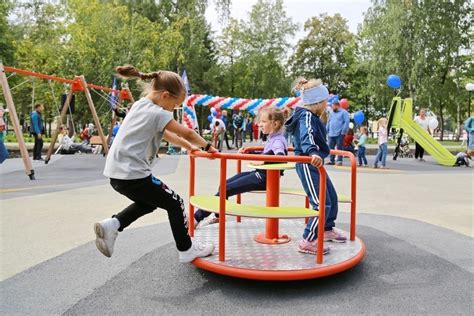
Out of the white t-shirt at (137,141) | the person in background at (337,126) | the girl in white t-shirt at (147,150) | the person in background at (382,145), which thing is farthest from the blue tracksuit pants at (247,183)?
the person in background at (382,145)

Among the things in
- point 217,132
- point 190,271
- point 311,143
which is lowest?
point 190,271

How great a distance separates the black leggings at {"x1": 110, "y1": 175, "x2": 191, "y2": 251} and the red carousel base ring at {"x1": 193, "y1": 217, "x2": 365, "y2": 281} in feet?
0.93

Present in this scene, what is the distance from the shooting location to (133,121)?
316 centimetres

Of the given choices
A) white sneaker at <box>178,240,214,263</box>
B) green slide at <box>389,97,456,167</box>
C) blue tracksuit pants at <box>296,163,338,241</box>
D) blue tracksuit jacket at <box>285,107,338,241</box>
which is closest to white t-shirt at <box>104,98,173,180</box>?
white sneaker at <box>178,240,214,263</box>

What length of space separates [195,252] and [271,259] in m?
0.60

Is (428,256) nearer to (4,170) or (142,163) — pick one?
(142,163)

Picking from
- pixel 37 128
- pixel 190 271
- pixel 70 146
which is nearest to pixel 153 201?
pixel 190 271

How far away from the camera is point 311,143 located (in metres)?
3.61

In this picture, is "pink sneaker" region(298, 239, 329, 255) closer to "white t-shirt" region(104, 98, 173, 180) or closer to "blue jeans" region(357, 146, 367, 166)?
"white t-shirt" region(104, 98, 173, 180)

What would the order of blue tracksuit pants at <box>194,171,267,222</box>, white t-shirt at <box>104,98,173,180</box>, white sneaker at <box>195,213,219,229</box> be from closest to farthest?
1. white t-shirt at <box>104,98,173,180</box>
2. blue tracksuit pants at <box>194,171,267,222</box>
3. white sneaker at <box>195,213,219,229</box>

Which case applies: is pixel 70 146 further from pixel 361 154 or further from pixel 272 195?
pixel 272 195

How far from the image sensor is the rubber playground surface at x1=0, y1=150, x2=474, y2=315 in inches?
118

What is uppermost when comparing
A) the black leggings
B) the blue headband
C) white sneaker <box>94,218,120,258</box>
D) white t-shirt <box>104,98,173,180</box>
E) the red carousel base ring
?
the blue headband

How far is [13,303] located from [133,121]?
1.48 m
